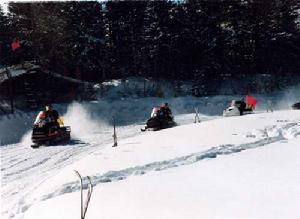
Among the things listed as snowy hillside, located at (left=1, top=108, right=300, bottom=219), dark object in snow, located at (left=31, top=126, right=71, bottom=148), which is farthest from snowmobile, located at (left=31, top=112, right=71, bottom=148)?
snowy hillside, located at (left=1, top=108, right=300, bottom=219)

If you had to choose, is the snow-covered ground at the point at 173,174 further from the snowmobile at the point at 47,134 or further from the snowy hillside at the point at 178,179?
the snowmobile at the point at 47,134

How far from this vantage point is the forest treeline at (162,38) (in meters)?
39.4

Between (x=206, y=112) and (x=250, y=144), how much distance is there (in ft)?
78.1

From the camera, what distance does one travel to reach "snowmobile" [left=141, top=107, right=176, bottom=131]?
24344 mm

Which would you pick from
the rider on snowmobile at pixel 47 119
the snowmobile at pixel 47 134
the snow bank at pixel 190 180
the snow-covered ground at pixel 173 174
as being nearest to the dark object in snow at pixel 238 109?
the snow-covered ground at pixel 173 174

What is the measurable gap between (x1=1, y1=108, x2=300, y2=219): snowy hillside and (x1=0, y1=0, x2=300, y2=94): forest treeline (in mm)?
23287

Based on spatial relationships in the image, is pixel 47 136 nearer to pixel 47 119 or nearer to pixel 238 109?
pixel 47 119

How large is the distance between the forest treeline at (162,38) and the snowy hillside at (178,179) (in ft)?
76.4

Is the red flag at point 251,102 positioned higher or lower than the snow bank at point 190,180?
higher

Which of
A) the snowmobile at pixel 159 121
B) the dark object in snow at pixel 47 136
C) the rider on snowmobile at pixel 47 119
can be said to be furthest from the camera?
the snowmobile at pixel 159 121

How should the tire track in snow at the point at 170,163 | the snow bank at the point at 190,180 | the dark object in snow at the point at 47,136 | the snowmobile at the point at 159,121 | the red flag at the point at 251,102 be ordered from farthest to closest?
the red flag at the point at 251,102, the snowmobile at the point at 159,121, the dark object in snow at the point at 47,136, the tire track in snow at the point at 170,163, the snow bank at the point at 190,180

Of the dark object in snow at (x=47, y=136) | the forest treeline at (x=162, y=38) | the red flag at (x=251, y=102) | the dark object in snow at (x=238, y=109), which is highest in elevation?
the forest treeline at (x=162, y=38)

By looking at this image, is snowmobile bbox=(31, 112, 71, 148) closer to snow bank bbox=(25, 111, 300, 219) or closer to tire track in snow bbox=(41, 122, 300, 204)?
snow bank bbox=(25, 111, 300, 219)

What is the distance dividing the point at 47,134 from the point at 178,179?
39.7 feet
